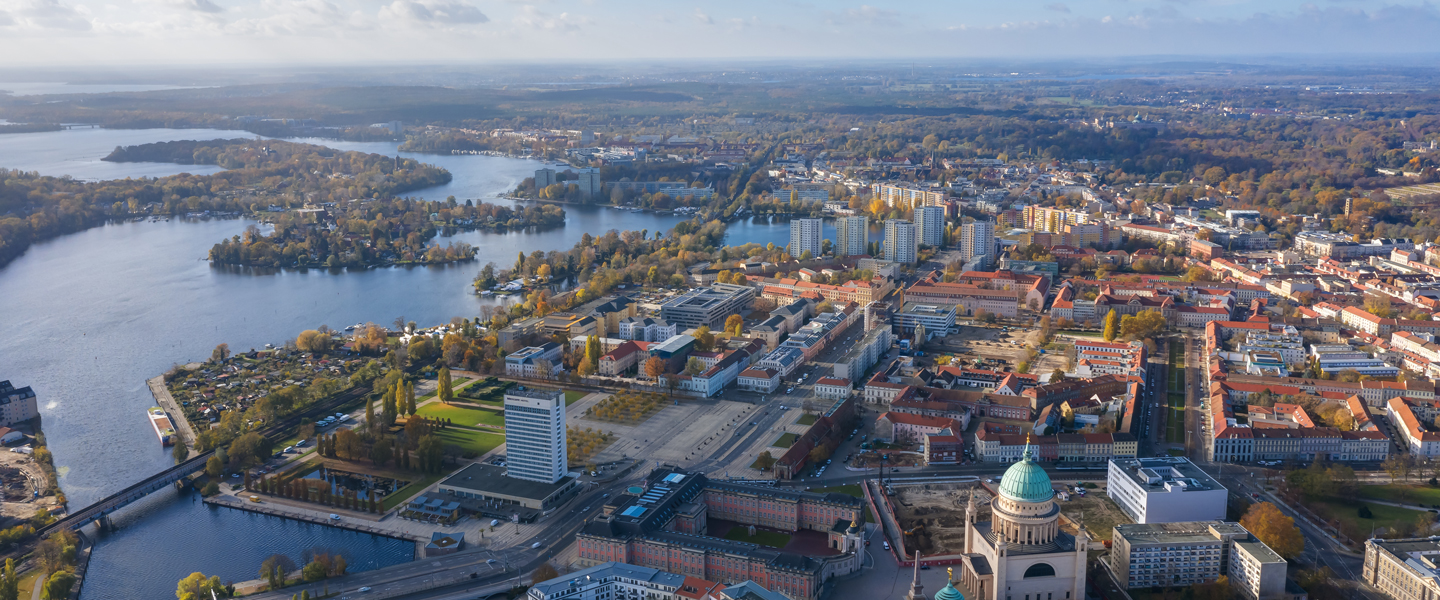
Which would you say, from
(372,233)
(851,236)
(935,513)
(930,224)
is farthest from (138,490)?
(930,224)

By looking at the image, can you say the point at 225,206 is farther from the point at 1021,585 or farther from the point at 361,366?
the point at 1021,585

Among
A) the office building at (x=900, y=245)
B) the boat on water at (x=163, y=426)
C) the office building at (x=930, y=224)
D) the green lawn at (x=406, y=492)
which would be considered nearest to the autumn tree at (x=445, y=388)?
the green lawn at (x=406, y=492)

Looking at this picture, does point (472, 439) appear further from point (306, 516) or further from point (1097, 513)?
point (1097, 513)

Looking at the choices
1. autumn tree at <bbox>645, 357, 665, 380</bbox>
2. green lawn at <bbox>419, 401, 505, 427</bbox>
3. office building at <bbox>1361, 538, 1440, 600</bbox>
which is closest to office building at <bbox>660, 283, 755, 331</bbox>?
autumn tree at <bbox>645, 357, 665, 380</bbox>

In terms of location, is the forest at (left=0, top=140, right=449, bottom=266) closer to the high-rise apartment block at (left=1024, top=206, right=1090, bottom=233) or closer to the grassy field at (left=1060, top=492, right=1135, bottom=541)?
the high-rise apartment block at (left=1024, top=206, right=1090, bottom=233)

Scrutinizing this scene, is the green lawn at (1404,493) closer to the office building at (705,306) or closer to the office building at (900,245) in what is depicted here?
the office building at (705,306)
